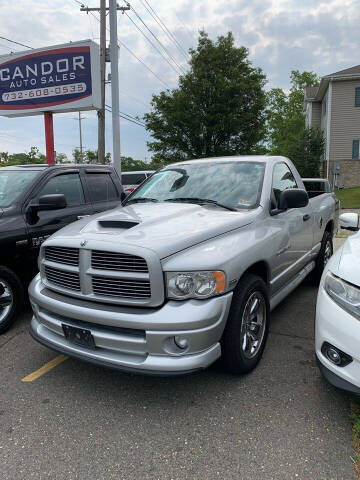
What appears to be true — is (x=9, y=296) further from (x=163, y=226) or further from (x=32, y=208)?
(x=163, y=226)

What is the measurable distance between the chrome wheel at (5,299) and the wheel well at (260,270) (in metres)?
2.61

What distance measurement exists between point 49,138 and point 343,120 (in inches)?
824

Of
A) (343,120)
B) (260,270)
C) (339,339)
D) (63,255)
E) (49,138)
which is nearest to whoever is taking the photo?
(339,339)

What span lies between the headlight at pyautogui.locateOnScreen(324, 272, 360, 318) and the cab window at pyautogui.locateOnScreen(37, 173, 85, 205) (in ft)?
11.7

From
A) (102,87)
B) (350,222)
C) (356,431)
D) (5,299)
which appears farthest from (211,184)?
(102,87)

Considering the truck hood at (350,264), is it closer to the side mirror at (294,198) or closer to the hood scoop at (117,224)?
the side mirror at (294,198)

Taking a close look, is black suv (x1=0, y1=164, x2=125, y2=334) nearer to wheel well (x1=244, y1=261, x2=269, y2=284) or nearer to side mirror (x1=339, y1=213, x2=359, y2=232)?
wheel well (x1=244, y1=261, x2=269, y2=284)

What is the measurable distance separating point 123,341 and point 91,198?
323 centimetres

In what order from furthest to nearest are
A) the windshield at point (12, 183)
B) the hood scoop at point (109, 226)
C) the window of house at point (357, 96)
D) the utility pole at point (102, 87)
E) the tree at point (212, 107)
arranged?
the window of house at point (357, 96), the tree at point (212, 107), the utility pole at point (102, 87), the windshield at point (12, 183), the hood scoop at point (109, 226)

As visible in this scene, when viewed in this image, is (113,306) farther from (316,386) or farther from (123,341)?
(316,386)

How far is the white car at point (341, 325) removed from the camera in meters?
2.15

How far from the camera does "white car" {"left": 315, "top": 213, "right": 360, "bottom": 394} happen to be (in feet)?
7.05

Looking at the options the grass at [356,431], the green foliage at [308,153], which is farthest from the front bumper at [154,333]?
the green foliage at [308,153]

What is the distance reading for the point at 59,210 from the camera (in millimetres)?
4660
